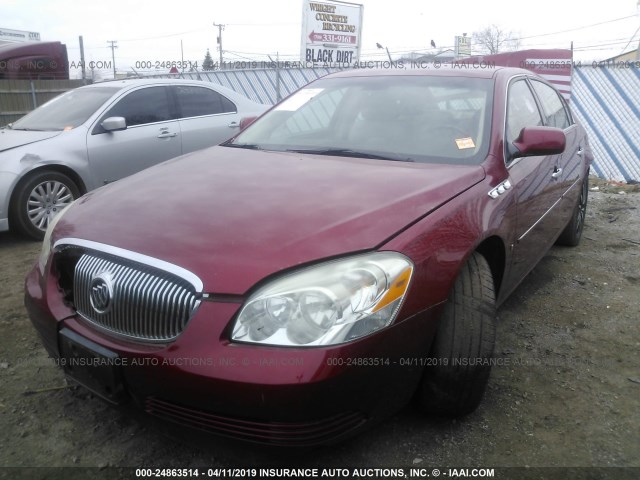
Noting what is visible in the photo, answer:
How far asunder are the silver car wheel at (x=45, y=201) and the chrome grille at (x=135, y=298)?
3.41m

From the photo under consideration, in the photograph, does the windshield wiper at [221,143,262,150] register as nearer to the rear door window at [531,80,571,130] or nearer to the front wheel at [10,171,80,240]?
the rear door window at [531,80,571,130]

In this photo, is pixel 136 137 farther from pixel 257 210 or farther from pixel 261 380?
pixel 261 380

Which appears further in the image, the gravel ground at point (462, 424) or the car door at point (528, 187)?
the car door at point (528, 187)

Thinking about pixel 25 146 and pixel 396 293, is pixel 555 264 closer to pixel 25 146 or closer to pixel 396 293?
pixel 396 293

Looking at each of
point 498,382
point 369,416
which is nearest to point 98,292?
point 369,416

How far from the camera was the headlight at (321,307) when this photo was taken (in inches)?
66.6

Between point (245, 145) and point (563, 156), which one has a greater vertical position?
point (245, 145)

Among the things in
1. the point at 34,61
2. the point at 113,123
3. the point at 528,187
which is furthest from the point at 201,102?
the point at 34,61

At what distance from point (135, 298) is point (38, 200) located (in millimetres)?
3765

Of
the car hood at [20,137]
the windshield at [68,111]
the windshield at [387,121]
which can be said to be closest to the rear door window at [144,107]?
the windshield at [68,111]

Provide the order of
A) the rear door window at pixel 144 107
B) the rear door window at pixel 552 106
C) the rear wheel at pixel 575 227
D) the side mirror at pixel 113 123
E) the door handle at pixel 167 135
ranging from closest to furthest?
the rear door window at pixel 552 106, the rear wheel at pixel 575 227, the side mirror at pixel 113 123, the rear door window at pixel 144 107, the door handle at pixel 167 135

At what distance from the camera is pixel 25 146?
497cm

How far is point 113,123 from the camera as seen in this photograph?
522cm

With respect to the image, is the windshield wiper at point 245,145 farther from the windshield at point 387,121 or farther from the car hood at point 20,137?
the car hood at point 20,137
